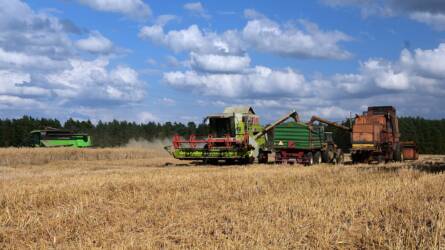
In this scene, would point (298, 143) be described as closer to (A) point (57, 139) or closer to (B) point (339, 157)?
(B) point (339, 157)

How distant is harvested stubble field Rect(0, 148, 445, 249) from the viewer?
A: 6.95 m

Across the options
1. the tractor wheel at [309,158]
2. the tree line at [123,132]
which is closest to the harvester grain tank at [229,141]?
the tractor wheel at [309,158]

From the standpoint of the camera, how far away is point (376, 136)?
26.4 metres

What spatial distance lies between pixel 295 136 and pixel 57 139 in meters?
27.2

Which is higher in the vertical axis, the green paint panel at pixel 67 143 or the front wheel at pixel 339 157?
the green paint panel at pixel 67 143

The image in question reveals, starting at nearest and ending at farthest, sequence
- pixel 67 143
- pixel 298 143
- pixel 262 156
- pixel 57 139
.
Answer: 1. pixel 298 143
2. pixel 262 156
3. pixel 57 139
4. pixel 67 143

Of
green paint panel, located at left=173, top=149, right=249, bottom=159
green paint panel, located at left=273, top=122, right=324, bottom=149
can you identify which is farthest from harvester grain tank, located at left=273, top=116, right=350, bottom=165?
green paint panel, located at left=173, top=149, right=249, bottom=159

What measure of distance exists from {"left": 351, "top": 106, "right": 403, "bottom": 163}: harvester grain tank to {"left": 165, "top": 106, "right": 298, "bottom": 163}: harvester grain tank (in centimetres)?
343

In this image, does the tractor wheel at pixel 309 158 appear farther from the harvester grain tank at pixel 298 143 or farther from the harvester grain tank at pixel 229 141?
the harvester grain tank at pixel 229 141

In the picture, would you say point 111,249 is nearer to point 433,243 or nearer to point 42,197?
point 433,243

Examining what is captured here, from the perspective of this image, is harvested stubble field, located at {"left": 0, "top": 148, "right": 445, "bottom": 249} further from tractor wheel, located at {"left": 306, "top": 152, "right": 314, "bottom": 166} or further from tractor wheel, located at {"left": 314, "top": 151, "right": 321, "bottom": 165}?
tractor wheel, located at {"left": 314, "top": 151, "right": 321, "bottom": 165}

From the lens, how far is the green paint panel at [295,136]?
2506 cm

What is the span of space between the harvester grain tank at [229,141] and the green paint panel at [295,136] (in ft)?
3.24

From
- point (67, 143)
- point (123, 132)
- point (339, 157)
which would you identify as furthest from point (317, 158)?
point (123, 132)
